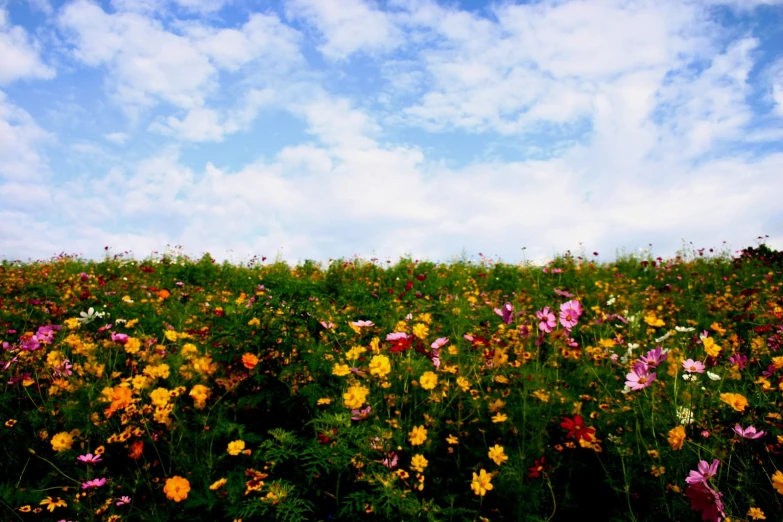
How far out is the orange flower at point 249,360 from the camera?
7.51 ft

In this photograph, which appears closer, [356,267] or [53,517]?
[53,517]

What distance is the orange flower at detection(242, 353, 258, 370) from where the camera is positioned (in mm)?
2289

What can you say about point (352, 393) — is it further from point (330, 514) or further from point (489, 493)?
point (489, 493)

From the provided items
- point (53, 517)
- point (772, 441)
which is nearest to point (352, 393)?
point (53, 517)

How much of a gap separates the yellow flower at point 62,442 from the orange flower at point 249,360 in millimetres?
891

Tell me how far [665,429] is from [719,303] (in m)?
3.51

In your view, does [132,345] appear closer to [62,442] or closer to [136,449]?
[62,442]

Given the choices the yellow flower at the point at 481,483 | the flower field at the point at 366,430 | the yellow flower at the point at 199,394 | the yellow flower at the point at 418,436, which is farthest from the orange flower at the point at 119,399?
A: the yellow flower at the point at 481,483

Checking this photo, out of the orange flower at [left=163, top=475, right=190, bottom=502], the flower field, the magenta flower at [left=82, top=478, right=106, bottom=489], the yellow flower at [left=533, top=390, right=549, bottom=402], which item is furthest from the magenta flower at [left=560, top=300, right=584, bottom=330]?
the magenta flower at [left=82, top=478, right=106, bottom=489]

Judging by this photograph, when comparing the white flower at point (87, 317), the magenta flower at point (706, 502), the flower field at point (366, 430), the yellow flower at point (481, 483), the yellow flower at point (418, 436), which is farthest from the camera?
the white flower at point (87, 317)

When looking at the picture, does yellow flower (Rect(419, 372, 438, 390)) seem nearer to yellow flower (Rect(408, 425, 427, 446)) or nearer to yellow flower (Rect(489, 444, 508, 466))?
yellow flower (Rect(408, 425, 427, 446))

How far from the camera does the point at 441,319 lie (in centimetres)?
429

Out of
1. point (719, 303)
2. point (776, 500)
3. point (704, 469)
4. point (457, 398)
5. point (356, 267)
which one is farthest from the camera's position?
point (356, 267)

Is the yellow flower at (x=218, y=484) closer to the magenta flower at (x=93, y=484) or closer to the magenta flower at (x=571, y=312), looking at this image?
the magenta flower at (x=93, y=484)
